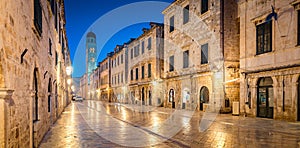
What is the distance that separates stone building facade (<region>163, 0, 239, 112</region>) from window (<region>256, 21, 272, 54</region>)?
10.4 ft

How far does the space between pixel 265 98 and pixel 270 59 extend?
2.50 meters

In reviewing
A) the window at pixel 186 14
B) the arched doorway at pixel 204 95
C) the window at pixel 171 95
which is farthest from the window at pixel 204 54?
the window at pixel 171 95

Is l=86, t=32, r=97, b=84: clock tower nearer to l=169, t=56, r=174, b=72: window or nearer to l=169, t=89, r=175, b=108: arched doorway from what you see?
l=169, t=56, r=174, b=72: window

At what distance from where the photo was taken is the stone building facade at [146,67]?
27.7 metres

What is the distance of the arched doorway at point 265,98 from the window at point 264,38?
1.89 m

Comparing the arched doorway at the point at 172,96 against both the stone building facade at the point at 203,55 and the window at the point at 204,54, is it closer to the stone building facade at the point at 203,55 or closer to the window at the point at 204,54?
the stone building facade at the point at 203,55

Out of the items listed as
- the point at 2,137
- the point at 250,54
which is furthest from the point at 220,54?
the point at 2,137

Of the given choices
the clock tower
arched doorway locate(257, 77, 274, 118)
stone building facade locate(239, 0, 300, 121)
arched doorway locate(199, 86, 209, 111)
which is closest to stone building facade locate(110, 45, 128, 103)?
arched doorway locate(199, 86, 209, 111)

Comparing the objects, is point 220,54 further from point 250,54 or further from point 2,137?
point 2,137

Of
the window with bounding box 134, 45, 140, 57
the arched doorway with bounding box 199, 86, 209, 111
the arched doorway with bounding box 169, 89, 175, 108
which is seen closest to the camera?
the arched doorway with bounding box 199, 86, 209, 111

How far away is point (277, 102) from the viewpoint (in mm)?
13180

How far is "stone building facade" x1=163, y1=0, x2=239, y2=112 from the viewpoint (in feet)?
57.7

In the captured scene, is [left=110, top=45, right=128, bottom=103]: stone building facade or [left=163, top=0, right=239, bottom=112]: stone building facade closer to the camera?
[left=163, top=0, right=239, bottom=112]: stone building facade

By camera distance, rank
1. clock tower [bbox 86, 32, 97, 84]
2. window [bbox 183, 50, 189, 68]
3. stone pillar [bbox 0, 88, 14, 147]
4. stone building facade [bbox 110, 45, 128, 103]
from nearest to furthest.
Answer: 1. stone pillar [bbox 0, 88, 14, 147]
2. window [bbox 183, 50, 189, 68]
3. stone building facade [bbox 110, 45, 128, 103]
4. clock tower [bbox 86, 32, 97, 84]
